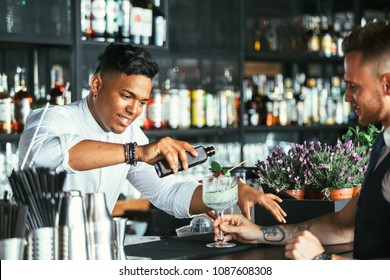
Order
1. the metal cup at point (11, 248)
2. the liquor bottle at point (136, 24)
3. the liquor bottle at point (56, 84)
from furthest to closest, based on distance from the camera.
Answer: the liquor bottle at point (136, 24)
the liquor bottle at point (56, 84)
the metal cup at point (11, 248)

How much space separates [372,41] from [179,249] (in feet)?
2.69

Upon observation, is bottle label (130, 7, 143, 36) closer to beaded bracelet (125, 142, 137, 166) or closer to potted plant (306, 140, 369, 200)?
potted plant (306, 140, 369, 200)

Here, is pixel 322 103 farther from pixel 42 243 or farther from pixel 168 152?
pixel 42 243

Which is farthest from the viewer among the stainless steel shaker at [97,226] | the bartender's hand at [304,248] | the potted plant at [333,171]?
Answer: the potted plant at [333,171]

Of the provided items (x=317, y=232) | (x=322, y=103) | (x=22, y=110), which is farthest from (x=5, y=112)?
(x=322, y=103)

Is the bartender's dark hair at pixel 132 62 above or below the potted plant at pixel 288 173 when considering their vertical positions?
above

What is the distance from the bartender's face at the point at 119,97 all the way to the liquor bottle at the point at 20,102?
1091 millimetres

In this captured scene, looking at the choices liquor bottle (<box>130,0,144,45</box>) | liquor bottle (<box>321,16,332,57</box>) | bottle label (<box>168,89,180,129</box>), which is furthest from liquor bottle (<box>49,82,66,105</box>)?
liquor bottle (<box>321,16,332,57</box>)

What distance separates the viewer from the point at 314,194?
2770 millimetres

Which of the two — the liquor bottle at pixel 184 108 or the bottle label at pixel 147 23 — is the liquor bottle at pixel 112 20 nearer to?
the bottle label at pixel 147 23

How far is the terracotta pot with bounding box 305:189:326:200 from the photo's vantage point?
2760mm

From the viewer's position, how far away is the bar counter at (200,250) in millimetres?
2248

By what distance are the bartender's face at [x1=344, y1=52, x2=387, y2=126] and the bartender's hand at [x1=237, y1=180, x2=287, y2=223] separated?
443 mm

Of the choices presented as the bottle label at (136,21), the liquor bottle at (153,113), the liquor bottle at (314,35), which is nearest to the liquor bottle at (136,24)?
the bottle label at (136,21)
